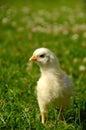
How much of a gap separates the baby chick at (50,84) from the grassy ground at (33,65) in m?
0.16

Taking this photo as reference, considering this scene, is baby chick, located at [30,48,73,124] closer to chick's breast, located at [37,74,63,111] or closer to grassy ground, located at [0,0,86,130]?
chick's breast, located at [37,74,63,111]

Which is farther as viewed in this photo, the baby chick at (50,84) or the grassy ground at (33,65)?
the baby chick at (50,84)

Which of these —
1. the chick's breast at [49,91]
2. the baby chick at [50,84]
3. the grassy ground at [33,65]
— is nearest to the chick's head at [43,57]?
the baby chick at [50,84]

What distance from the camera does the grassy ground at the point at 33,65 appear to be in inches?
216

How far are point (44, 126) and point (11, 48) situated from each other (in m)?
6.24

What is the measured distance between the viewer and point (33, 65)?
941cm

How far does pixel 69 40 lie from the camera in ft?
41.4

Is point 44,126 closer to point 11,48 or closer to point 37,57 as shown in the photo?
point 37,57

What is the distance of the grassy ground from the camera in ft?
18.0

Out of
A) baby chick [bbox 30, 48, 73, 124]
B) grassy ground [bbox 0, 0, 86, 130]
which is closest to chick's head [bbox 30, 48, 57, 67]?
baby chick [bbox 30, 48, 73, 124]

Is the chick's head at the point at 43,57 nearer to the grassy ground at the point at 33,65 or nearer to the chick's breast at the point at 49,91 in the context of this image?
the chick's breast at the point at 49,91

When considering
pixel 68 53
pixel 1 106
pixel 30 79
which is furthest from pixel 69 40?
pixel 1 106

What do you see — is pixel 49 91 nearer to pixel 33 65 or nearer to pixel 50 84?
pixel 50 84

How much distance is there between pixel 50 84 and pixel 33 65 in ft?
11.4
